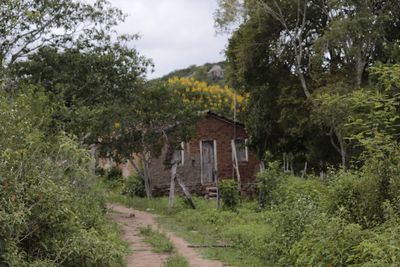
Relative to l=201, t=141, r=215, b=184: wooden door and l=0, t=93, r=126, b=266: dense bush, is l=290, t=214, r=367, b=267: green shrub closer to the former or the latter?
l=0, t=93, r=126, b=266: dense bush

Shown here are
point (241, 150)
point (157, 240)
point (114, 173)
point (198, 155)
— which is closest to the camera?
point (157, 240)

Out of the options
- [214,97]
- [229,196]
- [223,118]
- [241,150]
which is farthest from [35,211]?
[214,97]

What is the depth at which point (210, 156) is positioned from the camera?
29.3 meters

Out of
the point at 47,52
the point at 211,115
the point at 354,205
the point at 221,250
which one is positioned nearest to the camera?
the point at 354,205

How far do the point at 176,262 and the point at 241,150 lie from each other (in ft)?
67.1

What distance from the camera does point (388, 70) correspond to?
10750mm

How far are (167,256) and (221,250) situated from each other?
1.33 m

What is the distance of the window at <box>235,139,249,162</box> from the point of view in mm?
29655

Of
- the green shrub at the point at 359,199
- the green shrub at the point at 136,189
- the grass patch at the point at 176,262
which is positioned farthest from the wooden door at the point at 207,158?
the green shrub at the point at 359,199

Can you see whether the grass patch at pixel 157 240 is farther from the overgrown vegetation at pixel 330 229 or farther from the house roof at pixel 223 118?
the house roof at pixel 223 118

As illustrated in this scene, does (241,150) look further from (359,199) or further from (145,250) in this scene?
(359,199)

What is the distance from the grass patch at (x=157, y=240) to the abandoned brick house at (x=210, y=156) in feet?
44.4

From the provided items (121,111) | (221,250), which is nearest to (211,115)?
(121,111)

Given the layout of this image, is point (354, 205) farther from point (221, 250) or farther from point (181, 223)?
point (181, 223)
